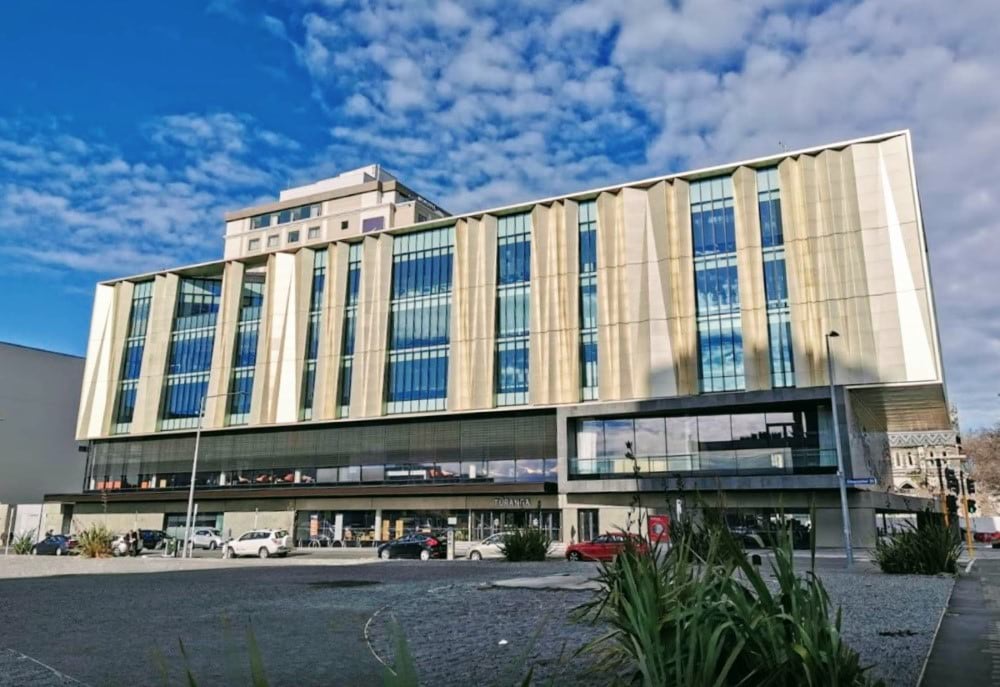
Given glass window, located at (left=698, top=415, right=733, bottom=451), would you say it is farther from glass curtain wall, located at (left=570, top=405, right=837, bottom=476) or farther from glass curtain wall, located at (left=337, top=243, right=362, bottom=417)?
glass curtain wall, located at (left=337, top=243, right=362, bottom=417)

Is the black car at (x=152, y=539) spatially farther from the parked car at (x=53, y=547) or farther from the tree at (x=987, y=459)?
the tree at (x=987, y=459)

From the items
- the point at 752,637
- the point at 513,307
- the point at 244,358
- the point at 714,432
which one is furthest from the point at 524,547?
the point at 244,358

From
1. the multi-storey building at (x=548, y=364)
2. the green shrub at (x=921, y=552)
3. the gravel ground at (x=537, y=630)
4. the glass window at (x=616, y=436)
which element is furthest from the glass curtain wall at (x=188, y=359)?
the green shrub at (x=921, y=552)

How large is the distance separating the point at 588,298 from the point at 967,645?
40.0 metres

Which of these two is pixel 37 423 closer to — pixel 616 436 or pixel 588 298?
pixel 588 298

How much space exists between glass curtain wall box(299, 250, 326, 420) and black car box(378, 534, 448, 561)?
1756 cm

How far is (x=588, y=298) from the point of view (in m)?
48.1

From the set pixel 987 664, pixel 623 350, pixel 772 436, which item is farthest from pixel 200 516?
pixel 987 664

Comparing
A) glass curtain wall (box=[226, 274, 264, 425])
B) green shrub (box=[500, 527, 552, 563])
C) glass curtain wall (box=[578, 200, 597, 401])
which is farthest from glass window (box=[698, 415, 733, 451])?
glass curtain wall (box=[226, 274, 264, 425])

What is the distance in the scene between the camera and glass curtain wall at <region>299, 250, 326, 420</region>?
5559cm

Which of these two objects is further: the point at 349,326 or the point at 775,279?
the point at 349,326

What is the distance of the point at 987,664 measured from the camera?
7488 mm

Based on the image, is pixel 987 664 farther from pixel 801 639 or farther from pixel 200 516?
pixel 200 516

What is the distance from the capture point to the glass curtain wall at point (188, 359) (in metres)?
60.4
